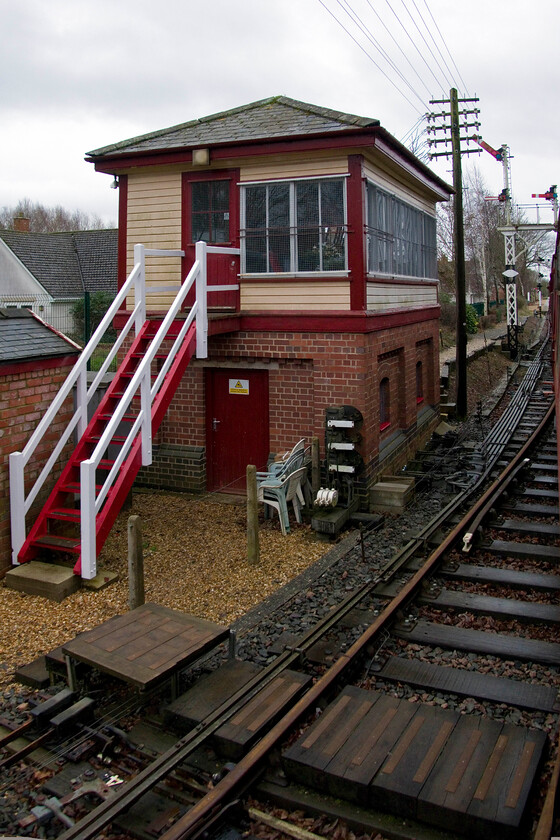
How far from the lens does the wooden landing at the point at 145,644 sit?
503cm

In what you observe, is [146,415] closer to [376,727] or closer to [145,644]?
[145,644]

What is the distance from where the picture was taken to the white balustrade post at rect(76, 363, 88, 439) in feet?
29.2

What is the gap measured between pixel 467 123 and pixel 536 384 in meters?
8.26

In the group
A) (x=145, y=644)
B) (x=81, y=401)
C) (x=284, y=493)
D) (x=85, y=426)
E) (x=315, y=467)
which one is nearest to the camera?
(x=145, y=644)

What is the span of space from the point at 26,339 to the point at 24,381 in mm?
621

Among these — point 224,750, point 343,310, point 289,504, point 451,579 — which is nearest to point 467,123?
point 343,310

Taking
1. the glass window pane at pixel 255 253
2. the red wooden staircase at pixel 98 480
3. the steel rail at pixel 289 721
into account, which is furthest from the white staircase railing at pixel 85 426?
the steel rail at pixel 289 721

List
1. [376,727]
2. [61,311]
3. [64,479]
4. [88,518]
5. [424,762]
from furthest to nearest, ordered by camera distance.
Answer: [61,311], [64,479], [88,518], [376,727], [424,762]

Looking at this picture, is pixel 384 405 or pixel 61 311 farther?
pixel 61 311

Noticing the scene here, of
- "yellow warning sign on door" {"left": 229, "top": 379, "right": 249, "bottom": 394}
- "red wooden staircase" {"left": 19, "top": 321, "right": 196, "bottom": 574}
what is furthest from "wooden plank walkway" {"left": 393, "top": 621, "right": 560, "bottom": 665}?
"yellow warning sign on door" {"left": 229, "top": 379, "right": 249, "bottom": 394}

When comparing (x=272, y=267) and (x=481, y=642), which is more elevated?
(x=272, y=267)

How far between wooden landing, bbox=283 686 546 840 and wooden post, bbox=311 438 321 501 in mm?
5347

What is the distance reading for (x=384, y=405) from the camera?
41.1ft

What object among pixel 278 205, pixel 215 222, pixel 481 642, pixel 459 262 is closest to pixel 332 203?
pixel 278 205
